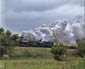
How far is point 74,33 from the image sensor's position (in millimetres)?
111438

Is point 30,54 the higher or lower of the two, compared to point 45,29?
lower

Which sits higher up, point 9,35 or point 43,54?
point 9,35

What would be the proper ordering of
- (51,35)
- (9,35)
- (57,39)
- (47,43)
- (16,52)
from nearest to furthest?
(16,52)
(9,35)
(47,43)
(57,39)
(51,35)

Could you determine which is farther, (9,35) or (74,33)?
(74,33)

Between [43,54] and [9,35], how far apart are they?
1324cm

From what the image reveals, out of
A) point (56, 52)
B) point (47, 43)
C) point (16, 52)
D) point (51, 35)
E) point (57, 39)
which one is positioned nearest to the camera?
point (56, 52)

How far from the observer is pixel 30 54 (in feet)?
220

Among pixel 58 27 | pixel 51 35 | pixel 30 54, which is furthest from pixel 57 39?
pixel 30 54

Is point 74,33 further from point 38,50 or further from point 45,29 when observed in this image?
point 38,50

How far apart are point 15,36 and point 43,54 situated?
13.6 m

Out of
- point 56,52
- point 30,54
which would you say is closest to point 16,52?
point 30,54

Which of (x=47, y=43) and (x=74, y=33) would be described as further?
(x=74, y=33)

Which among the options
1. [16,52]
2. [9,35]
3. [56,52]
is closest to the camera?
[56,52]

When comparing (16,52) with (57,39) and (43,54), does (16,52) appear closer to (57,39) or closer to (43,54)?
(43,54)
